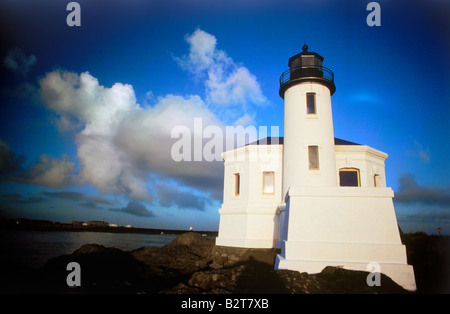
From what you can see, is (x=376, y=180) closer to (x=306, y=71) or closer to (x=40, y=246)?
(x=306, y=71)

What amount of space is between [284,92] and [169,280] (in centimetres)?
1193

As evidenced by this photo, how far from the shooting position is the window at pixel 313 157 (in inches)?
488

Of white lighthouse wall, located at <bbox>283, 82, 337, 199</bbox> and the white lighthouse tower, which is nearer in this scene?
the white lighthouse tower

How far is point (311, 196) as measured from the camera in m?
8.90

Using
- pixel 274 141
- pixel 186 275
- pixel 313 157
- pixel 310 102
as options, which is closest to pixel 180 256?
pixel 186 275

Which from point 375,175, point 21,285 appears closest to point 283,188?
point 375,175

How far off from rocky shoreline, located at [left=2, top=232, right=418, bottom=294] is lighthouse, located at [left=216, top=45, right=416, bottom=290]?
0.56 m

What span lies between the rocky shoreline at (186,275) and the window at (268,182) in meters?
3.23

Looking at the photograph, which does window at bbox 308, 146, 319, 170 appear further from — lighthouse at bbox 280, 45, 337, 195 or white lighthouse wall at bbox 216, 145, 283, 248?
white lighthouse wall at bbox 216, 145, 283, 248

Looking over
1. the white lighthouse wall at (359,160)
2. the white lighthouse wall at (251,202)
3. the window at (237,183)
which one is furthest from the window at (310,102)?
the window at (237,183)

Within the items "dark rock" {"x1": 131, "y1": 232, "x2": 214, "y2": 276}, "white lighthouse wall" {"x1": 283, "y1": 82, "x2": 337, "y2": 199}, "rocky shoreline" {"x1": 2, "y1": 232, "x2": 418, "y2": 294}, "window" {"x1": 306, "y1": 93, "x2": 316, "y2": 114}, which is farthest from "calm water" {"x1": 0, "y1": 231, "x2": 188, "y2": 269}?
"window" {"x1": 306, "y1": 93, "x2": 316, "y2": 114}

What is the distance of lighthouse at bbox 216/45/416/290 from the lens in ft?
26.4

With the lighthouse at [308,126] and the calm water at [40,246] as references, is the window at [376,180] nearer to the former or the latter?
the lighthouse at [308,126]

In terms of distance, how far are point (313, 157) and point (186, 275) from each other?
922cm
